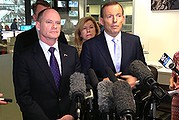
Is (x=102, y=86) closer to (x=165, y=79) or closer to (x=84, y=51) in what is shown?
(x=84, y=51)

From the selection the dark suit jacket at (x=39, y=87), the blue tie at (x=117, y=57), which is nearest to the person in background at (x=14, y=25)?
the dark suit jacket at (x=39, y=87)

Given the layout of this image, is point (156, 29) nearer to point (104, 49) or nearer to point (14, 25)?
point (104, 49)

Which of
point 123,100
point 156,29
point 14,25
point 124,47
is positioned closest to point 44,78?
point 124,47

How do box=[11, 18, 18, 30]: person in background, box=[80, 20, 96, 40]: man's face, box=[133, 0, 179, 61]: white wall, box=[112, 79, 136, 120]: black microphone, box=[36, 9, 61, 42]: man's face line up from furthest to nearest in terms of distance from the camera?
box=[11, 18, 18, 30]: person in background
box=[133, 0, 179, 61]: white wall
box=[80, 20, 96, 40]: man's face
box=[36, 9, 61, 42]: man's face
box=[112, 79, 136, 120]: black microphone

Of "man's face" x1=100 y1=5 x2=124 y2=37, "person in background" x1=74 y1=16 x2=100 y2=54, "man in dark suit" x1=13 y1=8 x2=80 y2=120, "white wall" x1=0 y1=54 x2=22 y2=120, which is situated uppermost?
"man's face" x1=100 y1=5 x2=124 y2=37

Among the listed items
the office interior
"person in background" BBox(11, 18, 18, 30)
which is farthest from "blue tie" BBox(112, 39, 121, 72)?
"person in background" BBox(11, 18, 18, 30)

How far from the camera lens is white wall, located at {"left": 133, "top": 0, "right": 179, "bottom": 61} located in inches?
155

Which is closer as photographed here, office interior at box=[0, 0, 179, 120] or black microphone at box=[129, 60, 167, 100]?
black microphone at box=[129, 60, 167, 100]

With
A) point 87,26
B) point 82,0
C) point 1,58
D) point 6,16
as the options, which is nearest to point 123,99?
point 87,26

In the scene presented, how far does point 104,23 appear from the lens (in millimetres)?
1789

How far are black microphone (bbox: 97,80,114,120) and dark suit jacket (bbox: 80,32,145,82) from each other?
659 mm

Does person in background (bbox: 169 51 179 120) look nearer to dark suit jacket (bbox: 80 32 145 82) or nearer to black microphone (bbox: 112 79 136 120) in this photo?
dark suit jacket (bbox: 80 32 145 82)

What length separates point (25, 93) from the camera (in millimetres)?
1733

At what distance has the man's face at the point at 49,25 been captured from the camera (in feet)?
A: 5.57
